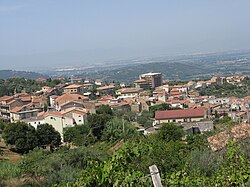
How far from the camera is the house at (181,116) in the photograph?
34.1 meters

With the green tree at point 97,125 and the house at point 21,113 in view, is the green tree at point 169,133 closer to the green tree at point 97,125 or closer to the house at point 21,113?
the green tree at point 97,125

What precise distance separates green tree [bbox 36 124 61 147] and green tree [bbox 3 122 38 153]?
20.6 inches

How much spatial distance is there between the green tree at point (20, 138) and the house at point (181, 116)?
1235 centimetres

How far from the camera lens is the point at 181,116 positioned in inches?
1367

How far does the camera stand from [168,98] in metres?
50.0

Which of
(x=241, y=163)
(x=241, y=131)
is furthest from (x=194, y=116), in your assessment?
(x=241, y=163)

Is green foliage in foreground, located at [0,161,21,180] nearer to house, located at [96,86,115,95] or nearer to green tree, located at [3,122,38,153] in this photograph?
green tree, located at [3,122,38,153]

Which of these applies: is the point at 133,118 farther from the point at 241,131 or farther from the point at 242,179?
the point at 242,179

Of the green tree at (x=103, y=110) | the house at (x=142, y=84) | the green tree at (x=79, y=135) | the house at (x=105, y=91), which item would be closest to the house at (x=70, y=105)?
the green tree at (x=103, y=110)

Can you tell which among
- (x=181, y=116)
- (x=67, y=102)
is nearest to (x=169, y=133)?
(x=181, y=116)

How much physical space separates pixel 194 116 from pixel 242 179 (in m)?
31.0

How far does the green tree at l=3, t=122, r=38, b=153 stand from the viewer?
24875 mm

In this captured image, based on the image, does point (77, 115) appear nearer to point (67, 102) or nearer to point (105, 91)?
point (67, 102)

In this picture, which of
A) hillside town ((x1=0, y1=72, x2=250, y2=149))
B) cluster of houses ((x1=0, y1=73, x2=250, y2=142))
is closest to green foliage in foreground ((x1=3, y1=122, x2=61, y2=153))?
hillside town ((x1=0, y1=72, x2=250, y2=149))
